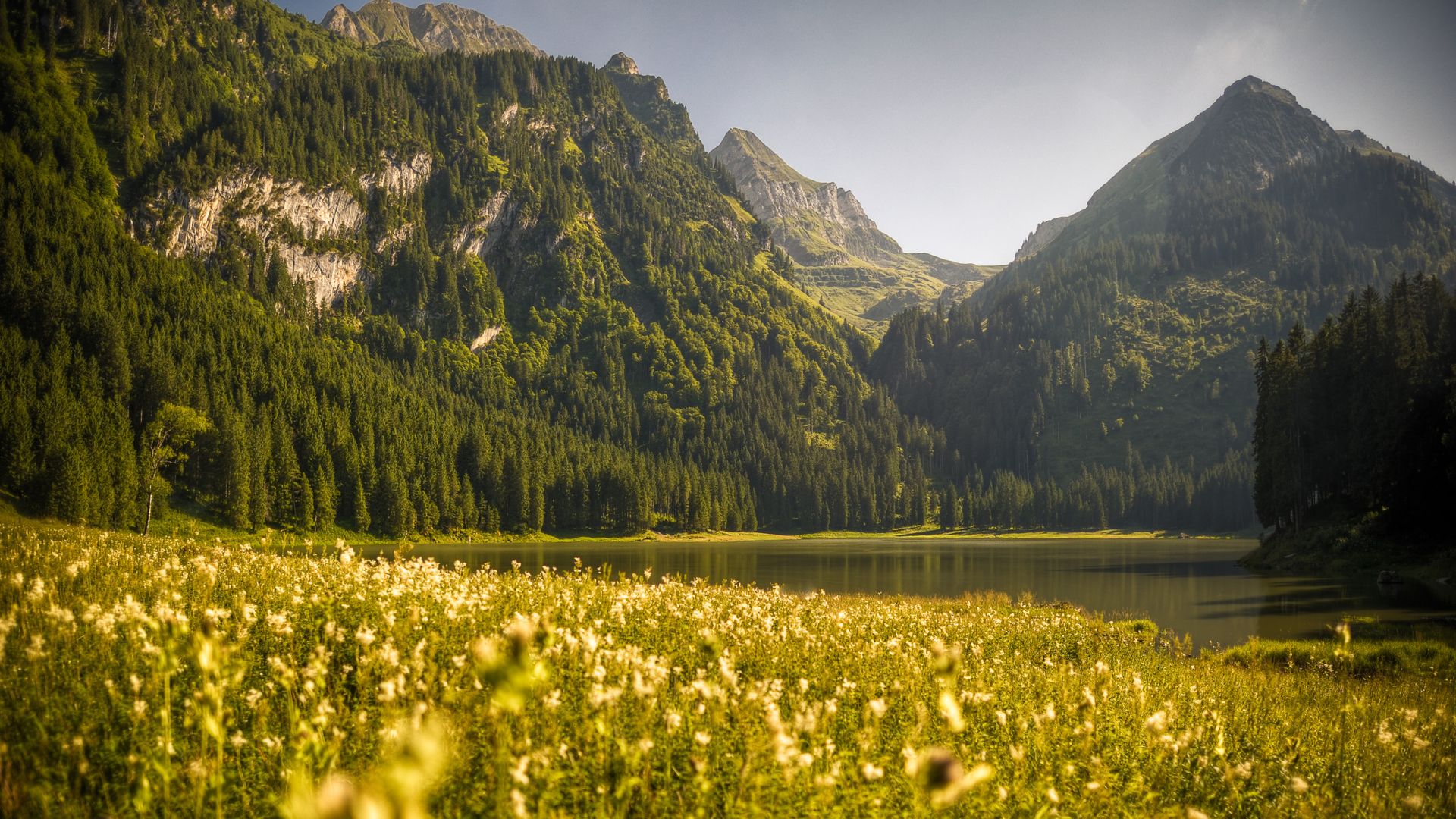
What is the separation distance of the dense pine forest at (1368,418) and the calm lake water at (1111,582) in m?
7.33

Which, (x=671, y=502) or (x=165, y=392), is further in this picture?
(x=671, y=502)

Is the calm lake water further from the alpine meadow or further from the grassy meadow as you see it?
the grassy meadow

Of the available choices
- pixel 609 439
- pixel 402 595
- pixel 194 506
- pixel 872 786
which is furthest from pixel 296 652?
pixel 609 439

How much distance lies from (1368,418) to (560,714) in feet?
247

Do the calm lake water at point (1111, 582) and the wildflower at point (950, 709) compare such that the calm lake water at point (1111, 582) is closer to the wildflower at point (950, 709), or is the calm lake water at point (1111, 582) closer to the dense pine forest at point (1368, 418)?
Result: the dense pine forest at point (1368, 418)

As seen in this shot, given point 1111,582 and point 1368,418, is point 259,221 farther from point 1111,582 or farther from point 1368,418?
point 1368,418

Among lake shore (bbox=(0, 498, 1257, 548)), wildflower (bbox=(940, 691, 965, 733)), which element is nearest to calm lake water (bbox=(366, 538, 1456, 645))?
wildflower (bbox=(940, 691, 965, 733))

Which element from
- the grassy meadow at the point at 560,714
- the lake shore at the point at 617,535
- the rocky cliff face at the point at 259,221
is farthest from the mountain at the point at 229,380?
the grassy meadow at the point at 560,714

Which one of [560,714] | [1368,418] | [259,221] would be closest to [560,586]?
[560,714]

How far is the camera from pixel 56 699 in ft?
19.0

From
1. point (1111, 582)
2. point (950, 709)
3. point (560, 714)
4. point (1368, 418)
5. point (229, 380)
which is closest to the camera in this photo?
point (950, 709)

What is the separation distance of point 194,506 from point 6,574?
323 ft

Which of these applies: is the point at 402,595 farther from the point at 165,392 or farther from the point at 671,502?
the point at 671,502

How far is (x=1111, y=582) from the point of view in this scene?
51.4 metres
